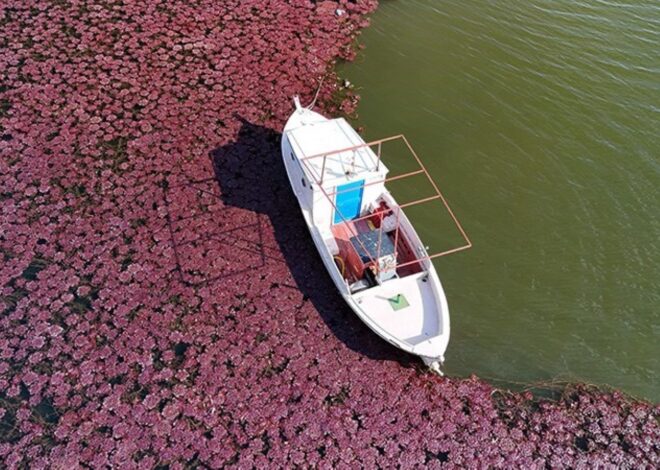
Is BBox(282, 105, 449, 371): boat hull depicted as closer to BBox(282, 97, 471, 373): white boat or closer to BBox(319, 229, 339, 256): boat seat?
BBox(282, 97, 471, 373): white boat

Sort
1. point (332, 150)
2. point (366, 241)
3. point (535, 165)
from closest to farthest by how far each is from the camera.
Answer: point (366, 241) < point (332, 150) < point (535, 165)

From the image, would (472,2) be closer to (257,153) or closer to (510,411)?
(257,153)

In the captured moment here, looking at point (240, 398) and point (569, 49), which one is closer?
point (240, 398)

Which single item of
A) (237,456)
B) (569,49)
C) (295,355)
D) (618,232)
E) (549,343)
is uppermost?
(569,49)

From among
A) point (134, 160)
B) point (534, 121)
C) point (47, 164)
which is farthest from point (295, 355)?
point (534, 121)

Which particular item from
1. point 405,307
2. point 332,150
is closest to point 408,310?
point 405,307

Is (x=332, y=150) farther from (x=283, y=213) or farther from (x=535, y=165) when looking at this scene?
(x=535, y=165)
